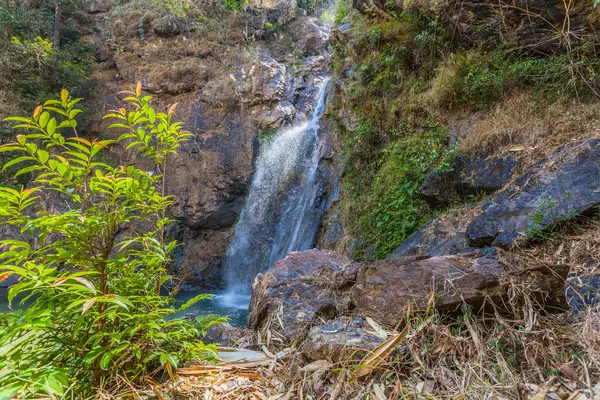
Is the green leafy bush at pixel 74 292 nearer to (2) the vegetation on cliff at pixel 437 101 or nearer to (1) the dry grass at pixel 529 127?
(2) the vegetation on cliff at pixel 437 101

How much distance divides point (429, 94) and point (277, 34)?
9526mm

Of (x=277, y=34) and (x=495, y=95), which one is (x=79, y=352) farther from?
(x=277, y=34)

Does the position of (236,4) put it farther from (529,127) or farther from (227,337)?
(227,337)

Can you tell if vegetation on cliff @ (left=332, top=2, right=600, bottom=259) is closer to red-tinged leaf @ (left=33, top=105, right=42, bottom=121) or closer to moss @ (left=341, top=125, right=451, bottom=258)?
moss @ (left=341, top=125, right=451, bottom=258)

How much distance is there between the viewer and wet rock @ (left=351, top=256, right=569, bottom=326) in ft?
4.38

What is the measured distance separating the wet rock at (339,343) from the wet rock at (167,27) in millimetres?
13016

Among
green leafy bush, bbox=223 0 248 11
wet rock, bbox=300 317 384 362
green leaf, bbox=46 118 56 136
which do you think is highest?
green leafy bush, bbox=223 0 248 11

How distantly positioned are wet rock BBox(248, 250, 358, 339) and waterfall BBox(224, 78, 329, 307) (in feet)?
15.3

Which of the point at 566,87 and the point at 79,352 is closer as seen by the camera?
the point at 79,352

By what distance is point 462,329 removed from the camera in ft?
4.29

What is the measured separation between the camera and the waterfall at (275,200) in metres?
7.82

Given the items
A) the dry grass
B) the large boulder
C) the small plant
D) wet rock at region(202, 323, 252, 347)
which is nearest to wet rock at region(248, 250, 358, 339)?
wet rock at region(202, 323, 252, 347)

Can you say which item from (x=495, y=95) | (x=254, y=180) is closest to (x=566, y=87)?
(x=495, y=95)

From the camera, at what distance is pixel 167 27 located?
11156 mm
